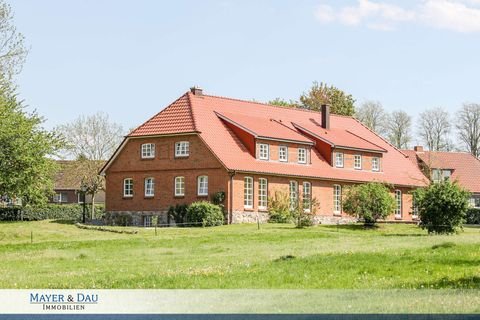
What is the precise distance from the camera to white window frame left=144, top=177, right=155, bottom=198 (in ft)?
200

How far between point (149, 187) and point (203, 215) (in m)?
7.62

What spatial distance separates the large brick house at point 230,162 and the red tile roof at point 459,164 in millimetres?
19216

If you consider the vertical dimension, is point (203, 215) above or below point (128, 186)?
below

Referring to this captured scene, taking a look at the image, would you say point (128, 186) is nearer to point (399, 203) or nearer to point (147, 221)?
point (147, 221)

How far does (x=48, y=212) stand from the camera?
77.0m

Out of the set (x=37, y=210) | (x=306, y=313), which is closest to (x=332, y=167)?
(x=37, y=210)

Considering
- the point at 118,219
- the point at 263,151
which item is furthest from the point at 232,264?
the point at 118,219

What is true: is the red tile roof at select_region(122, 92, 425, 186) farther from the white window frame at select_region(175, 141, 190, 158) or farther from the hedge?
the hedge

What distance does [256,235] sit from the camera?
44.2 metres

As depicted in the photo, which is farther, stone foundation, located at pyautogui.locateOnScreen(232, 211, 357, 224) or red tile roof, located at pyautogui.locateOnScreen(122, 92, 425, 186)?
red tile roof, located at pyautogui.locateOnScreen(122, 92, 425, 186)

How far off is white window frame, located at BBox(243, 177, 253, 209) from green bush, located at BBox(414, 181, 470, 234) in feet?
40.4

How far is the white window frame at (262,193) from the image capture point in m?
58.8

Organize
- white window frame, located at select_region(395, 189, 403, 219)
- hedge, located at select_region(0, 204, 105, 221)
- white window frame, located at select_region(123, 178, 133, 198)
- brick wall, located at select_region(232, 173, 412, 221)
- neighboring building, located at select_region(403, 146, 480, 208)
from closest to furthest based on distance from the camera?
1. brick wall, located at select_region(232, 173, 412, 221)
2. white window frame, located at select_region(123, 178, 133, 198)
3. white window frame, located at select_region(395, 189, 403, 219)
4. hedge, located at select_region(0, 204, 105, 221)
5. neighboring building, located at select_region(403, 146, 480, 208)

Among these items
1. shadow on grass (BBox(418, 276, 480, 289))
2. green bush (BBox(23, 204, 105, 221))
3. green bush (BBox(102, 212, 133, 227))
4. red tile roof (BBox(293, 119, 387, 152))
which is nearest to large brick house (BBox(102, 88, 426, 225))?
red tile roof (BBox(293, 119, 387, 152))
